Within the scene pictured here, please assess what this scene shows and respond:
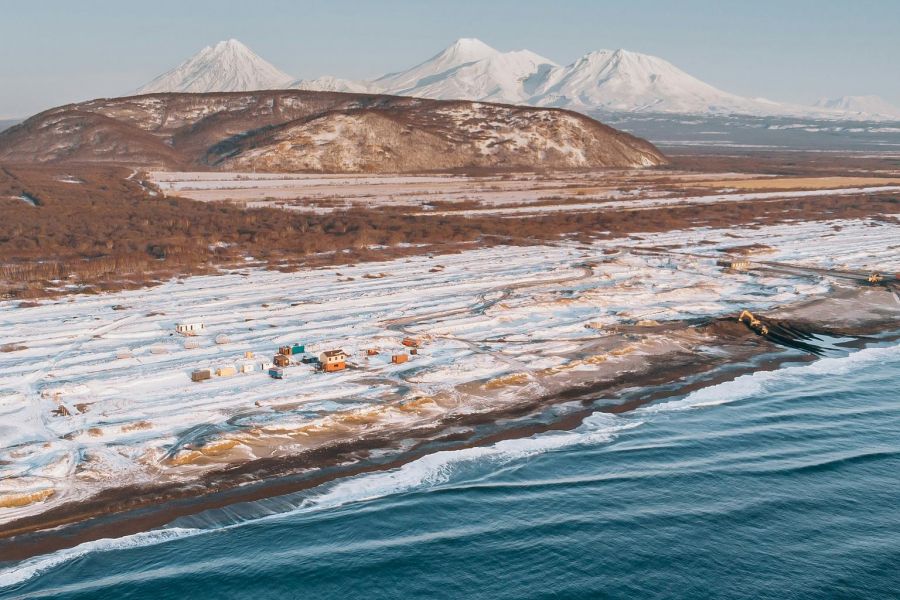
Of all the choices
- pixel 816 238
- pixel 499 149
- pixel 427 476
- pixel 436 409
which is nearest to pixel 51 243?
pixel 436 409

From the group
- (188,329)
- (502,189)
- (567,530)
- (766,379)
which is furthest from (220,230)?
(567,530)

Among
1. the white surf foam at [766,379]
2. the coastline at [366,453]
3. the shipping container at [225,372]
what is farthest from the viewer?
the shipping container at [225,372]

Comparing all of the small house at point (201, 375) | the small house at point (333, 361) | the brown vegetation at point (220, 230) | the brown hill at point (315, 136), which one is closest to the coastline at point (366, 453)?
the small house at point (333, 361)

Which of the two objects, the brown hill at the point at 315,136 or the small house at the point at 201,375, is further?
the brown hill at the point at 315,136

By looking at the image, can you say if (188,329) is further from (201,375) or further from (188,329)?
(201,375)

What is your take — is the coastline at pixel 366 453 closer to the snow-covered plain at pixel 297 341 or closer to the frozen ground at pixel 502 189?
the snow-covered plain at pixel 297 341

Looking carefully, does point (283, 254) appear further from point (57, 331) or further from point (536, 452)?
point (536, 452)
